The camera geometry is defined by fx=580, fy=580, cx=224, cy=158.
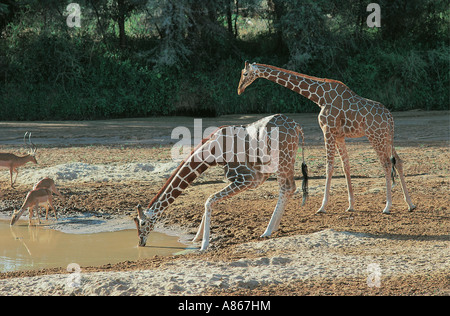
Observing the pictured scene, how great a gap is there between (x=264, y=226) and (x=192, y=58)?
19228 millimetres

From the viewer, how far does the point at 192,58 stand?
2739 centimetres

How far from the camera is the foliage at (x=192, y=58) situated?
996 inches

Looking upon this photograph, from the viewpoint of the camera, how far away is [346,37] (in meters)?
26.9

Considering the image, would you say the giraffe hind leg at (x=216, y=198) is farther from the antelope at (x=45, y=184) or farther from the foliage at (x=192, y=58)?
the foliage at (x=192, y=58)

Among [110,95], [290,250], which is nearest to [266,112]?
[110,95]

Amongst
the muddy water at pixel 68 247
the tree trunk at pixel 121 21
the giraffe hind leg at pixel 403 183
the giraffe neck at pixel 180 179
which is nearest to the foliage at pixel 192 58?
the tree trunk at pixel 121 21

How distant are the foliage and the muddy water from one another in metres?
15.9

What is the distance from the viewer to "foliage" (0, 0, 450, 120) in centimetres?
2530

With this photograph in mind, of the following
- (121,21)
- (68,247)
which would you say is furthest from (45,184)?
(121,21)

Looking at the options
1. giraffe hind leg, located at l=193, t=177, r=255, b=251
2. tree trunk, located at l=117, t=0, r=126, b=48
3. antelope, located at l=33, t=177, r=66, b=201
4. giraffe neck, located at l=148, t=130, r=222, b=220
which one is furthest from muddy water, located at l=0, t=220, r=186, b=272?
tree trunk, located at l=117, t=0, r=126, b=48

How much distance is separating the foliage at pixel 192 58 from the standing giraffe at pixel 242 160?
17028mm

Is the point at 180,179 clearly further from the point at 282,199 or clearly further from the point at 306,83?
the point at 306,83

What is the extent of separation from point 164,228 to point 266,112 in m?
16.3

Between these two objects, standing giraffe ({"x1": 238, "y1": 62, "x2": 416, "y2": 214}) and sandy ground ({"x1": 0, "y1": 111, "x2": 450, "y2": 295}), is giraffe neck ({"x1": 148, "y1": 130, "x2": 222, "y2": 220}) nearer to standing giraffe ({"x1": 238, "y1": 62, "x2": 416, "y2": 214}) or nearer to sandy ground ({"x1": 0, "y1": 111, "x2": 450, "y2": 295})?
sandy ground ({"x1": 0, "y1": 111, "x2": 450, "y2": 295})
